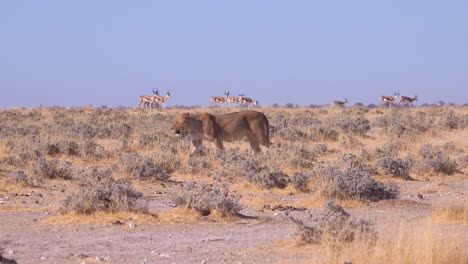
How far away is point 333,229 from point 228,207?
3004 millimetres

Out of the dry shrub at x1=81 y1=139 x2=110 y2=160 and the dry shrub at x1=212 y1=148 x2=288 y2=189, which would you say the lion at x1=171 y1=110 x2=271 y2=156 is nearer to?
the dry shrub at x1=212 y1=148 x2=288 y2=189

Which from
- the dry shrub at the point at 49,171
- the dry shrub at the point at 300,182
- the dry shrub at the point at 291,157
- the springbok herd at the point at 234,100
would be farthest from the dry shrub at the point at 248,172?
the springbok herd at the point at 234,100

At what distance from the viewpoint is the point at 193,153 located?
2211 cm

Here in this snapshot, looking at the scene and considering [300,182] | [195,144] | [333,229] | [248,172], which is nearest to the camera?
[333,229]

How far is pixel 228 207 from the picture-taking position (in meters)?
12.6

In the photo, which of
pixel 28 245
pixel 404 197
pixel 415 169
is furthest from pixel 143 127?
pixel 28 245

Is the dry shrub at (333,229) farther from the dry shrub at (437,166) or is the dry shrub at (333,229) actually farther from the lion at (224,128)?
the lion at (224,128)

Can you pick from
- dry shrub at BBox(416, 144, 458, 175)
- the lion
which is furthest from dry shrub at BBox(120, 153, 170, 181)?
dry shrub at BBox(416, 144, 458, 175)

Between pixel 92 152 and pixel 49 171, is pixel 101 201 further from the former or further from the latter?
pixel 92 152

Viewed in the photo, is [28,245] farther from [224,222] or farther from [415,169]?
[415,169]

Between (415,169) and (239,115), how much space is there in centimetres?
534

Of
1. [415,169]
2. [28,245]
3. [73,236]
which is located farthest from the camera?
[415,169]

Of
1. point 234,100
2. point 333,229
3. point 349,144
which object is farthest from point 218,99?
point 333,229

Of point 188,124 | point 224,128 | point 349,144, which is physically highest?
point 188,124
